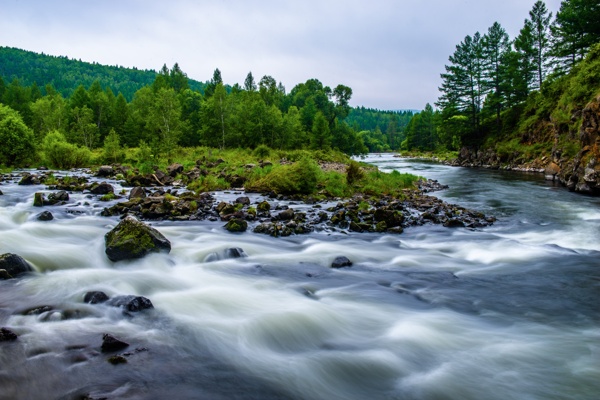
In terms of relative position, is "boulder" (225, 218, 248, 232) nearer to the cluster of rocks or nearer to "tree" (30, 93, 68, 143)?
the cluster of rocks

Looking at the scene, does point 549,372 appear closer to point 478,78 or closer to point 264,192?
point 264,192

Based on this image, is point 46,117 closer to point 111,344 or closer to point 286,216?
point 286,216

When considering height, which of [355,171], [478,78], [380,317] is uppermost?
[478,78]

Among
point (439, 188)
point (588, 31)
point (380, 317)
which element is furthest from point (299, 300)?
point (588, 31)

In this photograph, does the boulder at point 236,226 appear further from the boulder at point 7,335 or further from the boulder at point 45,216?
the boulder at point 7,335

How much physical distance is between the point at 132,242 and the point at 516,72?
205ft

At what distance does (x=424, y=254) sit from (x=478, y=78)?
61.8 meters

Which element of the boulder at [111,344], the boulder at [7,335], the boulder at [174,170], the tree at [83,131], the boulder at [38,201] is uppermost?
the tree at [83,131]

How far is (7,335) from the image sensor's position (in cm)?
561

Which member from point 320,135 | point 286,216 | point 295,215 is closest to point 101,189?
point 286,216

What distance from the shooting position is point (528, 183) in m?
29.5

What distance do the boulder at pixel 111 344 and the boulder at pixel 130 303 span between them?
1239 millimetres

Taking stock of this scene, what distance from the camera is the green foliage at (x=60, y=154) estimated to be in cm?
3609

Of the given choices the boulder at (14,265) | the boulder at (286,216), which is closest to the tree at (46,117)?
the boulder at (286,216)
